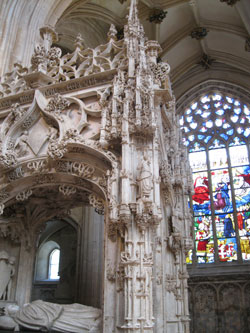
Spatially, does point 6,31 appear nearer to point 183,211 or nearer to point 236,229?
point 183,211

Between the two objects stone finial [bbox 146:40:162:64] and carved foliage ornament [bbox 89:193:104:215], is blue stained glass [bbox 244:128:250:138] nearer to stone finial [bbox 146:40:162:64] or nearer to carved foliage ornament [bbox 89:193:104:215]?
stone finial [bbox 146:40:162:64]

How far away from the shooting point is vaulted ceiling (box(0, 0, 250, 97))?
13772 mm

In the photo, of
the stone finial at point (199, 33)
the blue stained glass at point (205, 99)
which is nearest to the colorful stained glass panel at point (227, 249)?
the blue stained glass at point (205, 99)

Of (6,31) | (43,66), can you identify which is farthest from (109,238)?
(6,31)

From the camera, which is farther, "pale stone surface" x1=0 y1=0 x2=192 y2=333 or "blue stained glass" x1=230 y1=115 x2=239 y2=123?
"blue stained glass" x1=230 y1=115 x2=239 y2=123

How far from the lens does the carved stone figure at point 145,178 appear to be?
4816 millimetres

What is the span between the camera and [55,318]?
5.27 m

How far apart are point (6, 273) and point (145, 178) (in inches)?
134

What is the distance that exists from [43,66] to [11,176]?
2145 mm

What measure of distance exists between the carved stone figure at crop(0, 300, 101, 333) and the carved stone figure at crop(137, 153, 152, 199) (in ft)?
6.10

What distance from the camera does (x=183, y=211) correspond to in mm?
7316

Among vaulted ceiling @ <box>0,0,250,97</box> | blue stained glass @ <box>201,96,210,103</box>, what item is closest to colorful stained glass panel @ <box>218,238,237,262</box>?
blue stained glass @ <box>201,96,210,103</box>

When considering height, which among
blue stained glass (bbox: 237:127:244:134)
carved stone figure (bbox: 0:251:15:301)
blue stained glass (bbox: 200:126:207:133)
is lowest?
carved stone figure (bbox: 0:251:15:301)

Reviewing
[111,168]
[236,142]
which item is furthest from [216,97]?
[111,168]
